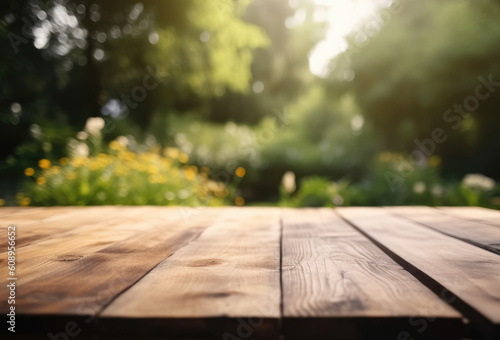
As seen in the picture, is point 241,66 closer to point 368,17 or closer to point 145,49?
point 145,49

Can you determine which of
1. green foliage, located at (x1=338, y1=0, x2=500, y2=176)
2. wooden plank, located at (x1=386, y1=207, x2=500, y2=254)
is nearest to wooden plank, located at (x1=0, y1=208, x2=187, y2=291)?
wooden plank, located at (x1=386, y1=207, x2=500, y2=254)

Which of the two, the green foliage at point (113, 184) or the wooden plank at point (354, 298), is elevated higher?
the green foliage at point (113, 184)

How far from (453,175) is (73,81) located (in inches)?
396

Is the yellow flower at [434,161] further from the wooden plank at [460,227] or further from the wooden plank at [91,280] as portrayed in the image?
the wooden plank at [91,280]

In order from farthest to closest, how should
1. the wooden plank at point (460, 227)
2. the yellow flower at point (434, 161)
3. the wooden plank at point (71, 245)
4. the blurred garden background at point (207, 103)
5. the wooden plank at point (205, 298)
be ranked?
the yellow flower at point (434, 161) → the blurred garden background at point (207, 103) → the wooden plank at point (460, 227) → the wooden plank at point (71, 245) → the wooden plank at point (205, 298)

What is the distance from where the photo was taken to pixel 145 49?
24.2ft

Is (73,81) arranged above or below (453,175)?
above

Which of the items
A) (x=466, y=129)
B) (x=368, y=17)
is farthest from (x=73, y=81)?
(x=466, y=129)

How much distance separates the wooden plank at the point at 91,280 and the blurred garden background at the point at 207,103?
3290 millimetres

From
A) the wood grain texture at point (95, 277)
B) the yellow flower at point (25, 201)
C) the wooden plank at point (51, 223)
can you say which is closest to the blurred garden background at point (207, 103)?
the yellow flower at point (25, 201)

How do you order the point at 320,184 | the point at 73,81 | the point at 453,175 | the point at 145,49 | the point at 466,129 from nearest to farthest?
the point at 320,184, the point at 145,49, the point at 73,81, the point at 453,175, the point at 466,129

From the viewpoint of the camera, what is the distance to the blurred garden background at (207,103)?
5.67 meters

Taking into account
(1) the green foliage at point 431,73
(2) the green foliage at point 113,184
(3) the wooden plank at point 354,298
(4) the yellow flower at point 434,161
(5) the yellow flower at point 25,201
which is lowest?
(3) the wooden plank at point 354,298

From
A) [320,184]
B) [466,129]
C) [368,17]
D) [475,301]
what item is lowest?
[475,301]
